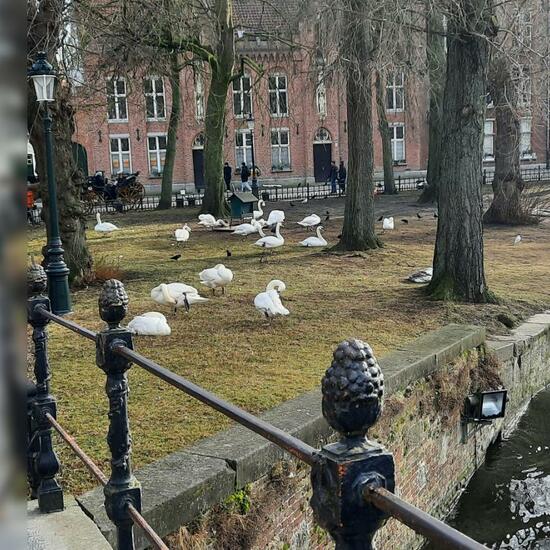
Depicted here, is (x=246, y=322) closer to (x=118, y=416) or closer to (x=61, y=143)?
(x=61, y=143)

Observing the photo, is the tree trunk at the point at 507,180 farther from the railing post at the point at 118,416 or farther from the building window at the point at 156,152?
the building window at the point at 156,152

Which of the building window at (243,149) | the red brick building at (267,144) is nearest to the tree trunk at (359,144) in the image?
the red brick building at (267,144)

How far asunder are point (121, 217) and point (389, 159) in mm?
13723

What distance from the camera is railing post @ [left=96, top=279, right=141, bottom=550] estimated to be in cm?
268

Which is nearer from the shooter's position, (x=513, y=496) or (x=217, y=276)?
(x=513, y=496)

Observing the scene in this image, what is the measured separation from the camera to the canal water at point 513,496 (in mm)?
6129

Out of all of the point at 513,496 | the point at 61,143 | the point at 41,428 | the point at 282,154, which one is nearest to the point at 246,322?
the point at 513,496

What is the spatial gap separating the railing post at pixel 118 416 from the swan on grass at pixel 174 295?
226 inches

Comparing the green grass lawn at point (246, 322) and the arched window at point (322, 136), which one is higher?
the arched window at point (322, 136)

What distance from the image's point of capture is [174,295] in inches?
338

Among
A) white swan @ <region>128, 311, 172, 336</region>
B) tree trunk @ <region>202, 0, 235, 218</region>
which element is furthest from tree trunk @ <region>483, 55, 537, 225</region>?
white swan @ <region>128, 311, 172, 336</region>

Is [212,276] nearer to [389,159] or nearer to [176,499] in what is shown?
[176,499]

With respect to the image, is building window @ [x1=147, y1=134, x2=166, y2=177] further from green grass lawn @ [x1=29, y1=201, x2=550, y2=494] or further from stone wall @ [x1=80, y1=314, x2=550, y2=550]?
stone wall @ [x1=80, y1=314, x2=550, y2=550]

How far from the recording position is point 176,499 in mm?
3693
